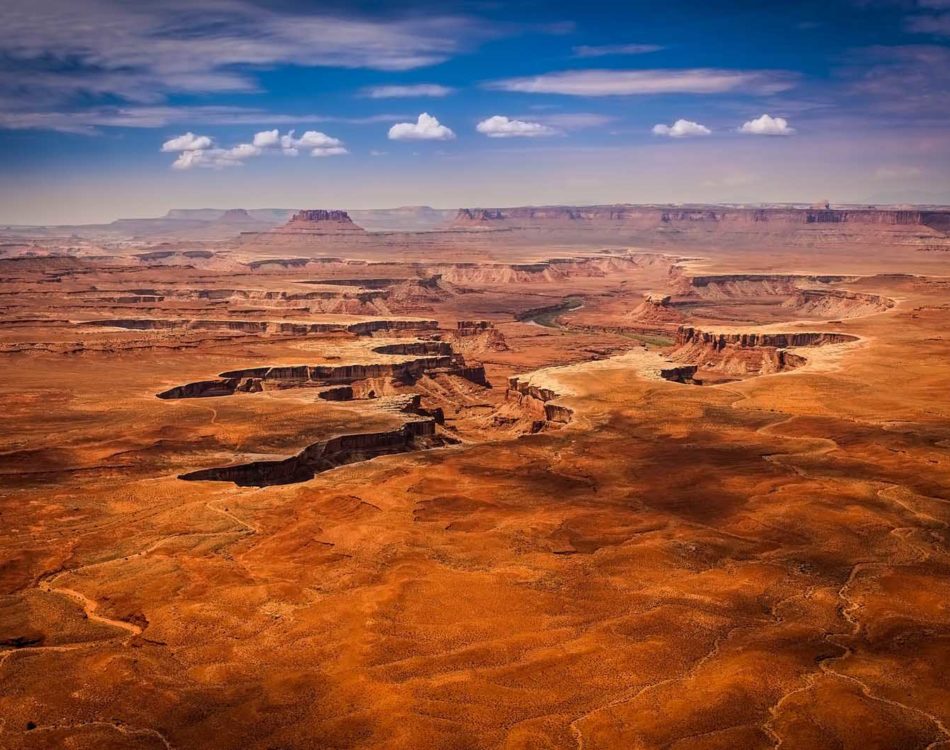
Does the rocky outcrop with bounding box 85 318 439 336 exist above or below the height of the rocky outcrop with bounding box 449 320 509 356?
above

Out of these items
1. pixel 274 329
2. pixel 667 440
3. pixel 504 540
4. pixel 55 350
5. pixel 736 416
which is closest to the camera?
pixel 504 540

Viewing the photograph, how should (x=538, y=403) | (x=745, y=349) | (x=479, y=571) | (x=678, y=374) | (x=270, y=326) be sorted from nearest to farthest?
(x=479, y=571) → (x=538, y=403) → (x=678, y=374) → (x=745, y=349) → (x=270, y=326)

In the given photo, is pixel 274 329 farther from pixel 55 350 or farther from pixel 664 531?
pixel 664 531

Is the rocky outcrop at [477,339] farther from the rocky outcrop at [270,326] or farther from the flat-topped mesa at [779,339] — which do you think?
the flat-topped mesa at [779,339]

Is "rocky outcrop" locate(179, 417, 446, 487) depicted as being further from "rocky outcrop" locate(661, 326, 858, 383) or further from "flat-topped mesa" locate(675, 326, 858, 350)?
"flat-topped mesa" locate(675, 326, 858, 350)

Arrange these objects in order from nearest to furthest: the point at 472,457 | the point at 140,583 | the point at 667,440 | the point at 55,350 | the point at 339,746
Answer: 1. the point at 339,746
2. the point at 140,583
3. the point at 472,457
4. the point at 667,440
5. the point at 55,350

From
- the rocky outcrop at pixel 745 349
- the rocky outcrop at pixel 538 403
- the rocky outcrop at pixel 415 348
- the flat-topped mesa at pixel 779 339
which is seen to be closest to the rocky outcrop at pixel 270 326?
the rocky outcrop at pixel 415 348

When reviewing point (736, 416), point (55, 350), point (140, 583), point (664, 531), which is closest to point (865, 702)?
point (664, 531)

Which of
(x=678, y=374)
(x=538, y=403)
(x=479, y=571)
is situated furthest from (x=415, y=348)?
(x=479, y=571)

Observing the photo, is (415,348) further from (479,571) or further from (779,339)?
(479,571)

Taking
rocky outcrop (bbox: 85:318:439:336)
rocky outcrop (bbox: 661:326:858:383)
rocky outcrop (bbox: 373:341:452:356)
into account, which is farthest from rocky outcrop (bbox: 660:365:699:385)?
rocky outcrop (bbox: 85:318:439:336)

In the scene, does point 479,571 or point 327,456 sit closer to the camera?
point 479,571
